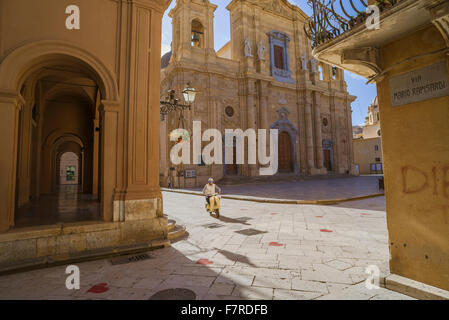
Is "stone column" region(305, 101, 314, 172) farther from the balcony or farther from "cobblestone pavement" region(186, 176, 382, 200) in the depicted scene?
the balcony

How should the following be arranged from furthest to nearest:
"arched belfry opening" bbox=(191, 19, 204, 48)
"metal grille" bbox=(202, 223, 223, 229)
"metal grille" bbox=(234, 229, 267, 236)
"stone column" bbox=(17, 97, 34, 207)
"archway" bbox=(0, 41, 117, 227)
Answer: "arched belfry opening" bbox=(191, 19, 204, 48) < "stone column" bbox=(17, 97, 34, 207) < "metal grille" bbox=(202, 223, 223, 229) < "metal grille" bbox=(234, 229, 267, 236) < "archway" bbox=(0, 41, 117, 227)

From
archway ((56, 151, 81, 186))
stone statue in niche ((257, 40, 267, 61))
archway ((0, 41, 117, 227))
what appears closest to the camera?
archway ((0, 41, 117, 227))

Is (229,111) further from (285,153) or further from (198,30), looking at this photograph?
(198,30)

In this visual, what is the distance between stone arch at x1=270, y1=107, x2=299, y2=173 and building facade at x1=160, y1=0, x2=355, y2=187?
0.10 metres

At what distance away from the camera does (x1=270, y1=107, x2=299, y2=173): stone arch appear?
2590 centimetres

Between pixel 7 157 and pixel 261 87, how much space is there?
75.3 feet

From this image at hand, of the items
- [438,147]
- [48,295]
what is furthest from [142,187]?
[438,147]

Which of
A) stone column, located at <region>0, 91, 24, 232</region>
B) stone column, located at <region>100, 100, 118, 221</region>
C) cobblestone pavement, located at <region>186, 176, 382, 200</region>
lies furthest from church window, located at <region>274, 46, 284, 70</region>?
stone column, located at <region>0, 91, 24, 232</region>

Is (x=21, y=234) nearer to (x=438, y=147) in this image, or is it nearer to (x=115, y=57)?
(x=115, y=57)

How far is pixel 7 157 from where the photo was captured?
4.12 m

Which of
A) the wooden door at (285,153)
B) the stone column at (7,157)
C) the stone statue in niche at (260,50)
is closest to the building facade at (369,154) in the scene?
the wooden door at (285,153)

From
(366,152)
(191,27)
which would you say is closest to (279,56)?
(191,27)

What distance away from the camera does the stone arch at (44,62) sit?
421 cm

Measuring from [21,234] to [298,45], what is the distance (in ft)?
104
